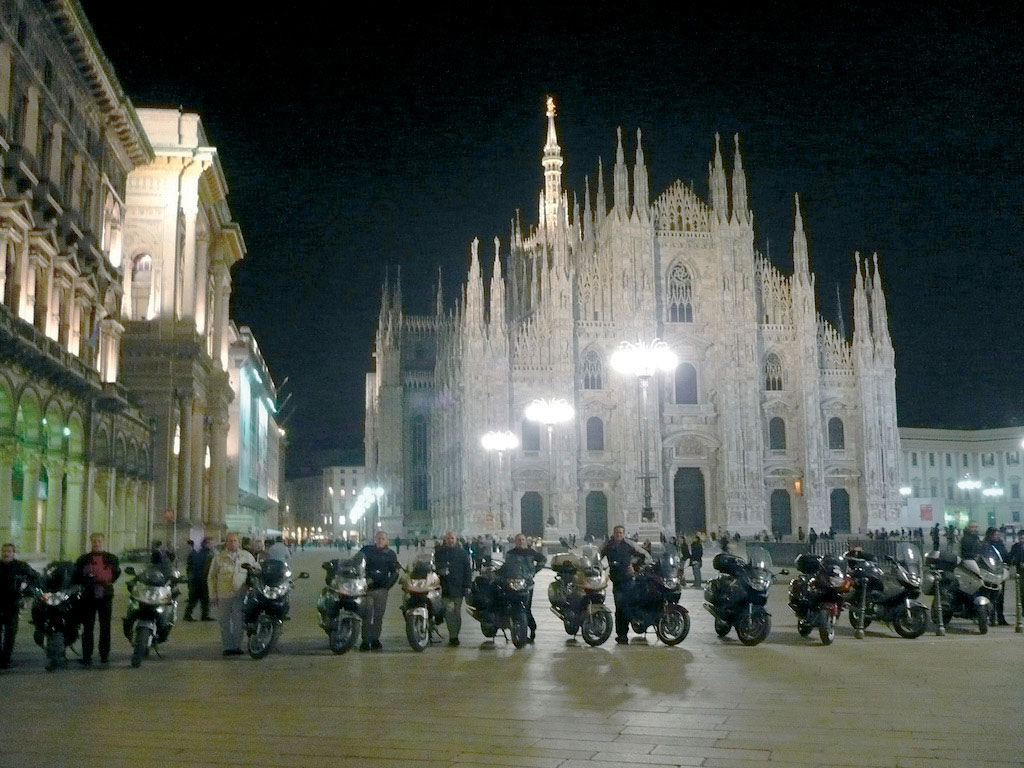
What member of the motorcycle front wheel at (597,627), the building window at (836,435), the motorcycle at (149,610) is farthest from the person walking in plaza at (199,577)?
the building window at (836,435)

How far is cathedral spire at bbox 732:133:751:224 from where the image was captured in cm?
6253

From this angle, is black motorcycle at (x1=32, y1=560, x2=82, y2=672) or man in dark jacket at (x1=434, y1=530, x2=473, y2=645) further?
man in dark jacket at (x1=434, y1=530, x2=473, y2=645)

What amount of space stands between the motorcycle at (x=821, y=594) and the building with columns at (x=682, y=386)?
43.6 m

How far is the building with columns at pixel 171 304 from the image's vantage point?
124ft

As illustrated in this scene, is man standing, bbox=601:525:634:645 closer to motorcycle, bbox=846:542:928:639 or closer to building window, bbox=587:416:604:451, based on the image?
motorcycle, bbox=846:542:928:639

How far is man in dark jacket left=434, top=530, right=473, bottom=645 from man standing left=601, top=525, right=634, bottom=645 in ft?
6.22

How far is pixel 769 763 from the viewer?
670cm

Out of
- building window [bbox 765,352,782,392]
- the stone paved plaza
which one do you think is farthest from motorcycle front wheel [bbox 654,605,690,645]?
building window [bbox 765,352,782,392]

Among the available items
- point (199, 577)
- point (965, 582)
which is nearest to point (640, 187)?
point (199, 577)

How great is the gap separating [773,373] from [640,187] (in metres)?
13.4

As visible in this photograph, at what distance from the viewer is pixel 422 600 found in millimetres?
13797

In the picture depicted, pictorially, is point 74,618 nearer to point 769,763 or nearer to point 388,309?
point 769,763

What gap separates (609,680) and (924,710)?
3.04 m

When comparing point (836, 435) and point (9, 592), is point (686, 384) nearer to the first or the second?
point (836, 435)
